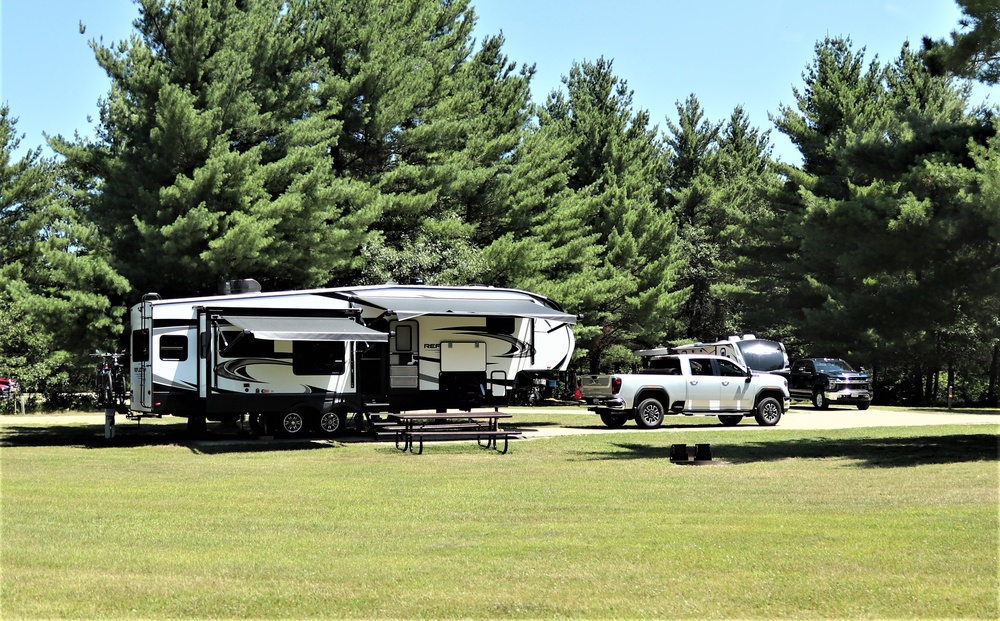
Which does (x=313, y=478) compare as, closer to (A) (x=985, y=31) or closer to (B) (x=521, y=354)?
(B) (x=521, y=354)

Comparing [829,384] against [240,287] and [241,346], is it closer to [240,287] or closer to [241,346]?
[240,287]

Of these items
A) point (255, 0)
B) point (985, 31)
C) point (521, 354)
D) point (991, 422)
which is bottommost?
point (991, 422)

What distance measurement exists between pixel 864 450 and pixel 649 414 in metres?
7.42

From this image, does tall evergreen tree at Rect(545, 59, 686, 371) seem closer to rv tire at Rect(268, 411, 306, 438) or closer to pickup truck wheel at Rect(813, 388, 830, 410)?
pickup truck wheel at Rect(813, 388, 830, 410)

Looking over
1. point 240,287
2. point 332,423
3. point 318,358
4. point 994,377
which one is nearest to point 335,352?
point 318,358

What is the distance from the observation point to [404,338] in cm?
2406

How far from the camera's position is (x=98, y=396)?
23734mm

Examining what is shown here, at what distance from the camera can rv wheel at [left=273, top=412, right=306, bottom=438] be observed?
75.8 feet

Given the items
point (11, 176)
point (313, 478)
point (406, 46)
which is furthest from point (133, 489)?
point (11, 176)

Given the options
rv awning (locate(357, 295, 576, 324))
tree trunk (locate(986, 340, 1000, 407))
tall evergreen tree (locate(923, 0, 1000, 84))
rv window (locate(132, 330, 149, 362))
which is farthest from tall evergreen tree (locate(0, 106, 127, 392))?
A: tree trunk (locate(986, 340, 1000, 407))

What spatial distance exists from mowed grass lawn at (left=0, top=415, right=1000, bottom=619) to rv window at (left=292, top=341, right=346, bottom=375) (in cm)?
505

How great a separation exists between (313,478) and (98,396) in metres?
10.4

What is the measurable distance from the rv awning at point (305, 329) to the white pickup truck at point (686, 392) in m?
6.21

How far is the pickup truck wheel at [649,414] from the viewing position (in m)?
25.5
